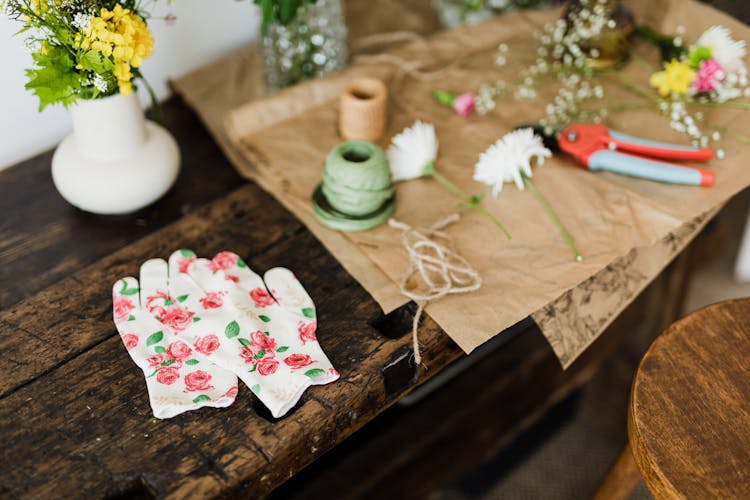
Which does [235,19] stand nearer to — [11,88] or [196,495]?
[11,88]

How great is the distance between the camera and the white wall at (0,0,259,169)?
1234 millimetres

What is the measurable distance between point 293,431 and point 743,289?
1.38 meters

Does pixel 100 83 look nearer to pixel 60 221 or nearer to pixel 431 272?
pixel 60 221

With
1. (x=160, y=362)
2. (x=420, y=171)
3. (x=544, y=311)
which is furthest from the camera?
(x=420, y=171)

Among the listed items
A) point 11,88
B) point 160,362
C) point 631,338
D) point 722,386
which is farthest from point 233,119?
point 631,338

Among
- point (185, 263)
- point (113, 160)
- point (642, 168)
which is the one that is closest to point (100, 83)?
point (113, 160)

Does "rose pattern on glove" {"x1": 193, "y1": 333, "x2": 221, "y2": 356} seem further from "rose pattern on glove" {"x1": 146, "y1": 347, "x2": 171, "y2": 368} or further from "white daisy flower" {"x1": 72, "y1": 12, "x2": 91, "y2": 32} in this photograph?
"white daisy flower" {"x1": 72, "y1": 12, "x2": 91, "y2": 32}

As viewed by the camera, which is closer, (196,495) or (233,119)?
(196,495)

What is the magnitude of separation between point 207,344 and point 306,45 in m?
0.65

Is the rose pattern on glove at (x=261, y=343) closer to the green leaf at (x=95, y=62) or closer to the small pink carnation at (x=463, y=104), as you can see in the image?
the green leaf at (x=95, y=62)

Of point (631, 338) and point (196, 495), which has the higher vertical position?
point (196, 495)

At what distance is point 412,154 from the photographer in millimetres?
1226

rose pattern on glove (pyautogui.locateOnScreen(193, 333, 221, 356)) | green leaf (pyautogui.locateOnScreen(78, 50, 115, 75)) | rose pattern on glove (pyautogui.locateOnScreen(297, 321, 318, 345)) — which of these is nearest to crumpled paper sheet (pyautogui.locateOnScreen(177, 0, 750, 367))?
rose pattern on glove (pyautogui.locateOnScreen(297, 321, 318, 345))

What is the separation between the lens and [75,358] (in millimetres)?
992
